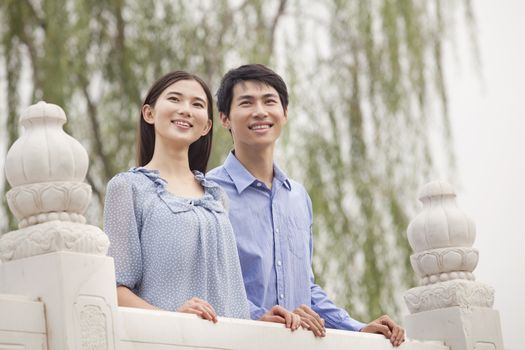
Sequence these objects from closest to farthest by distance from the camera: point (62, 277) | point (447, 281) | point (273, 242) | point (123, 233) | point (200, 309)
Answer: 1. point (62, 277)
2. point (200, 309)
3. point (123, 233)
4. point (273, 242)
5. point (447, 281)

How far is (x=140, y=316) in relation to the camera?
4492 millimetres

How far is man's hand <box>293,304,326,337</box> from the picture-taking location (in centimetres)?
509

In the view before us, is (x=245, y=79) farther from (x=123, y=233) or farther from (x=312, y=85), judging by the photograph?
(x=312, y=85)

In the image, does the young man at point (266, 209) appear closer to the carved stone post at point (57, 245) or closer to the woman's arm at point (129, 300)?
the woman's arm at point (129, 300)

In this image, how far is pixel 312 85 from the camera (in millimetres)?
10188

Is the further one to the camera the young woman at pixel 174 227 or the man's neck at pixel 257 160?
the man's neck at pixel 257 160

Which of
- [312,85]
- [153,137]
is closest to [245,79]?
[153,137]

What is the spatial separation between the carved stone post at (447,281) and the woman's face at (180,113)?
3.76ft

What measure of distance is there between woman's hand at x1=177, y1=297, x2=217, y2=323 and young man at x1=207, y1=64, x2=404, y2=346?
2.16ft

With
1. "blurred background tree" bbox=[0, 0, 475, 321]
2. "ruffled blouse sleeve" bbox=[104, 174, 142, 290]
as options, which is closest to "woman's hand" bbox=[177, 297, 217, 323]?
"ruffled blouse sleeve" bbox=[104, 174, 142, 290]

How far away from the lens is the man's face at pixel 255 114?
5527 millimetres

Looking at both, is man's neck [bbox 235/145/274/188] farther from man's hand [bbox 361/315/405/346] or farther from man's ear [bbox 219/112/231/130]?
man's hand [bbox 361/315/405/346]

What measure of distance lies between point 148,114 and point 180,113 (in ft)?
0.51

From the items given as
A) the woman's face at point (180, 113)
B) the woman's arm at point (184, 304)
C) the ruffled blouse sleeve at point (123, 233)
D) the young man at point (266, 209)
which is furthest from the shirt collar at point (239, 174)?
the woman's arm at point (184, 304)
